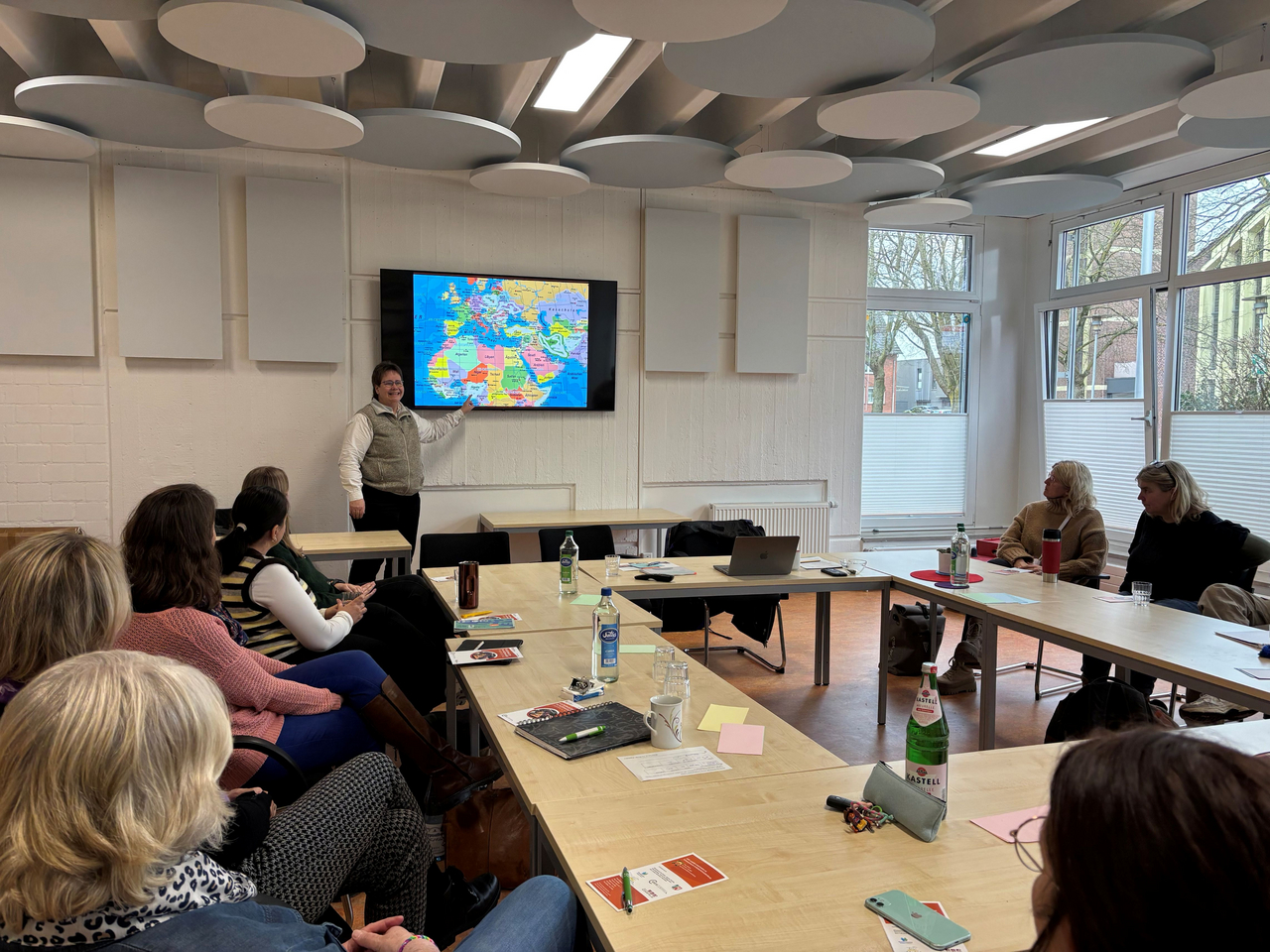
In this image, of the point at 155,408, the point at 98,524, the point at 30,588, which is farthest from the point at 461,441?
the point at 30,588

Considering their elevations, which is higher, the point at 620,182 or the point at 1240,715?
the point at 620,182

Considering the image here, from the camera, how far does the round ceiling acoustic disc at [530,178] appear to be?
5.33 m

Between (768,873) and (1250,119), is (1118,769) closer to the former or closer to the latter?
(768,873)

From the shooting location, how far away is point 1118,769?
2.40ft

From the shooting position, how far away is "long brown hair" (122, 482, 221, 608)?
2447mm

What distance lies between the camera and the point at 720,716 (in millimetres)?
2236

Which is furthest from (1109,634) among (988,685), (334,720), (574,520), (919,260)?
(919,260)

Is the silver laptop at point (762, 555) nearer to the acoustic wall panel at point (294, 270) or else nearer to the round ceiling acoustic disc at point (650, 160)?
the round ceiling acoustic disc at point (650, 160)

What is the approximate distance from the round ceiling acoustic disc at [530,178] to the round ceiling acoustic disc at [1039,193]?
2.82 m

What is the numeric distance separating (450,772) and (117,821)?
1561 mm

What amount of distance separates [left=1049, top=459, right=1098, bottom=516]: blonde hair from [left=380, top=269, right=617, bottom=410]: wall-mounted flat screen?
331 centimetres

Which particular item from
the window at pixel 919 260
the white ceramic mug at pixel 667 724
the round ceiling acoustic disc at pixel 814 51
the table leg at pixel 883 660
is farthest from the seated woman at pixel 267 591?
the window at pixel 919 260

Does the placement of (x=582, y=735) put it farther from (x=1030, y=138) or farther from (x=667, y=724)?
(x=1030, y=138)

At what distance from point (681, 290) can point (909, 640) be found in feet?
10.8
